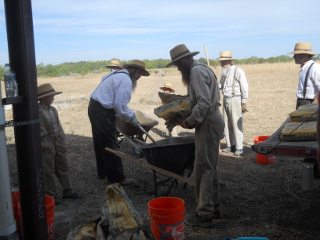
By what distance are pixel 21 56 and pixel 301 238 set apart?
325 centimetres

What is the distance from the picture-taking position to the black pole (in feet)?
7.69

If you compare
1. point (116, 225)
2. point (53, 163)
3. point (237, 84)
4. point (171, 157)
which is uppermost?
point (237, 84)

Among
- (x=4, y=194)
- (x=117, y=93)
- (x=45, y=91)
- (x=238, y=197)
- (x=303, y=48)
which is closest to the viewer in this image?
(x=4, y=194)

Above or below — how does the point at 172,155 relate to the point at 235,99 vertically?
below

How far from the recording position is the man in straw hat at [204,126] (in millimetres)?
3770

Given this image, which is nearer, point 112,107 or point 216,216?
point 216,216

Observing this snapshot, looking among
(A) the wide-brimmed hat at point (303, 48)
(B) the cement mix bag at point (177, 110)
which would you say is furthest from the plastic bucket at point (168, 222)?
(A) the wide-brimmed hat at point (303, 48)

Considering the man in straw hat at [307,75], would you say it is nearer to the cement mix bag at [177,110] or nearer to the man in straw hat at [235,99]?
the man in straw hat at [235,99]

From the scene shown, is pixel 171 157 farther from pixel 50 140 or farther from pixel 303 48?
pixel 303 48

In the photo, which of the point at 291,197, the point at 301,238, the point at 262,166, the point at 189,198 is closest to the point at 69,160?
the point at 189,198

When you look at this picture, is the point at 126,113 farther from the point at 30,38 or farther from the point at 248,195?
the point at 30,38

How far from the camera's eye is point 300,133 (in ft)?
11.5

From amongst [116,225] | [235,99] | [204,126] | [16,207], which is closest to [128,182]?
[204,126]

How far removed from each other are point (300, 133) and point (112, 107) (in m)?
2.92
